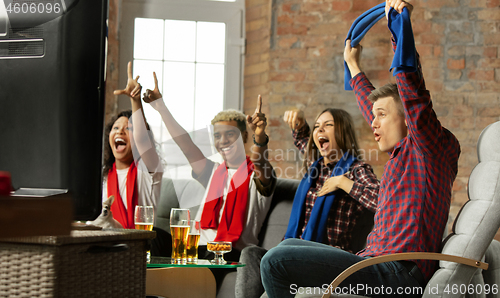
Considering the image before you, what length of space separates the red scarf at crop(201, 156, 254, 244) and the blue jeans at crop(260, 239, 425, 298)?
917 mm

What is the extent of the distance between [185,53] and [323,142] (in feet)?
5.80

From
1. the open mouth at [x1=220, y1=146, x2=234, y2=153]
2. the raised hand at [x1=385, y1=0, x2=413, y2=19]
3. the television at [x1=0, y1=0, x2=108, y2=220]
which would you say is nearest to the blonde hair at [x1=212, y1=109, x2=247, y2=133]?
the open mouth at [x1=220, y1=146, x2=234, y2=153]

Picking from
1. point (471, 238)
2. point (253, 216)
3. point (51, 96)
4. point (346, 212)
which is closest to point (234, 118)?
point (253, 216)

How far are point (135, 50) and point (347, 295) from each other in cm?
287

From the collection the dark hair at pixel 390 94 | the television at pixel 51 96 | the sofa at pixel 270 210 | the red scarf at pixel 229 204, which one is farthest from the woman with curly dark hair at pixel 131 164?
the television at pixel 51 96

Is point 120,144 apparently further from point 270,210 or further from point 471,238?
point 471,238

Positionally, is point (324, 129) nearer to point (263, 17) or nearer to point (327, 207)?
point (327, 207)

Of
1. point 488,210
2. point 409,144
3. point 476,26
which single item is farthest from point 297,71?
point 488,210

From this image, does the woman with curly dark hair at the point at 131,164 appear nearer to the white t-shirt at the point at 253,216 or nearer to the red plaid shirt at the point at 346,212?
the white t-shirt at the point at 253,216

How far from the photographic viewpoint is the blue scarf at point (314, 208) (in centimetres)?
216

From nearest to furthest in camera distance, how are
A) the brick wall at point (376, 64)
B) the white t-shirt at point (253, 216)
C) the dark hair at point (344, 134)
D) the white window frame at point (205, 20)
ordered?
1. the dark hair at point (344, 134)
2. the white t-shirt at point (253, 216)
3. the brick wall at point (376, 64)
4. the white window frame at point (205, 20)

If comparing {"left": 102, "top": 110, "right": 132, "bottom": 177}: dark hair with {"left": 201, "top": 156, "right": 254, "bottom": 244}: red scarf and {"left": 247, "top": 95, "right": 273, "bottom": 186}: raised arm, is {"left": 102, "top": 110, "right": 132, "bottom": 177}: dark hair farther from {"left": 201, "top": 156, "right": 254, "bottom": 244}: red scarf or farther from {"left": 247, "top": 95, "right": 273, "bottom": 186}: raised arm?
{"left": 247, "top": 95, "right": 273, "bottom": 186}: raised arm

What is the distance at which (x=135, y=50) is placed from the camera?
144 inches

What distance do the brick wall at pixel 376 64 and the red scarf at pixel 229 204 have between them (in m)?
0.83
